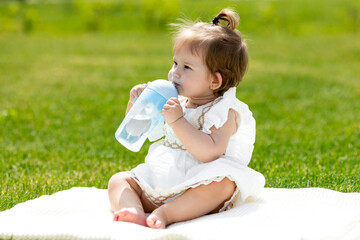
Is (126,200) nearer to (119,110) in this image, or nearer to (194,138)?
(194,138)

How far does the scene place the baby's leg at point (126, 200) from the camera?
2.58 meters

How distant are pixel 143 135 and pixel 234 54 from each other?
0.66 meters

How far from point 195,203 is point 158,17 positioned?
1351 centimetres

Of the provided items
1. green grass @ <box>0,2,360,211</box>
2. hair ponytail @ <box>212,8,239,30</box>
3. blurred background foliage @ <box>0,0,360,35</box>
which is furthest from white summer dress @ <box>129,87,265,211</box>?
blurred background foliage @ <box>0,0,360,35</box>

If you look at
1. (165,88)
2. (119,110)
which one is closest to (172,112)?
(165,88)

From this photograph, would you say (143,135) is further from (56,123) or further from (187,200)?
(56,123)

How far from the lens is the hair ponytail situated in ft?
9.52

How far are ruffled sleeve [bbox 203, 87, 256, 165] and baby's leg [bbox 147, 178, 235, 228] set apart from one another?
25 cm

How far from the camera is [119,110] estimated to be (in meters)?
6.31

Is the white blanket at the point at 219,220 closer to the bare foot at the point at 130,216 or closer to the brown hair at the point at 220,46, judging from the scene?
the bare foot at the point at 130,216

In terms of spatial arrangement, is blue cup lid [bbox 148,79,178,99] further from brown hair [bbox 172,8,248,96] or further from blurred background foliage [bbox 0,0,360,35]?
blurred background foliage [bbox 0,0,360,35]

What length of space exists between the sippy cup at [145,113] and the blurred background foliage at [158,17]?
41.2 feet

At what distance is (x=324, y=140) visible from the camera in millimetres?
4945

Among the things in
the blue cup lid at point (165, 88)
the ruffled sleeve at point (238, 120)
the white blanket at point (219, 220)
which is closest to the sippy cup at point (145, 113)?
the blue cup lid at point (165, 88)
